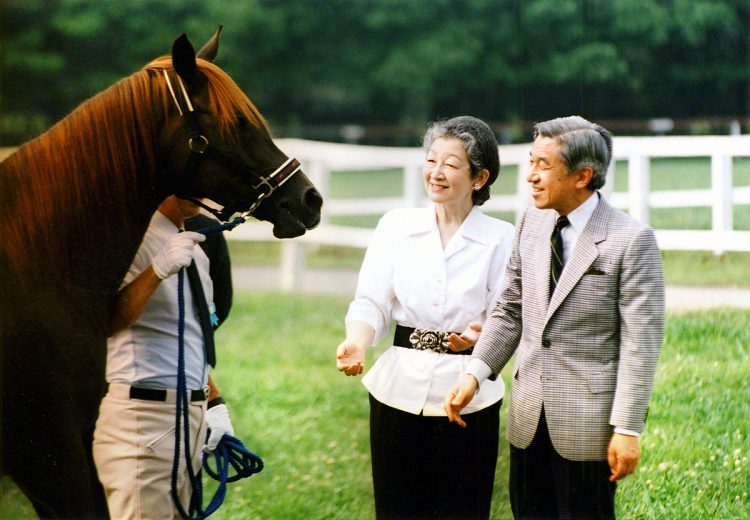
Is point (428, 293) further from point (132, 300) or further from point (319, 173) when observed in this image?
point (319, 173)

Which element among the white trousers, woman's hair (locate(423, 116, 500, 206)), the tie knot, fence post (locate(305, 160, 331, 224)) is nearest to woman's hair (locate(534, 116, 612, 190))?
the tie knot

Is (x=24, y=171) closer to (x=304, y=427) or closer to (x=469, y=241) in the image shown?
(x=469, y=241)

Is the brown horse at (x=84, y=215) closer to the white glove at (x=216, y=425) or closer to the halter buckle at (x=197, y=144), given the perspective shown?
the halter buckle at (x=197, y=144)

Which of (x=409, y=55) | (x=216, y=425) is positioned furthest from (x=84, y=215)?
(x=409, y=55)

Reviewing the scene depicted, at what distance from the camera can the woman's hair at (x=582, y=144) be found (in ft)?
Answer: 7.91

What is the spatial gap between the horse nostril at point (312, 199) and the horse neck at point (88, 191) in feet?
1.42

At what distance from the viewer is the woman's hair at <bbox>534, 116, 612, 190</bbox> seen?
94.9 inches

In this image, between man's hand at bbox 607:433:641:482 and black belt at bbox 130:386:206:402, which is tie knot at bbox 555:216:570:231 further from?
black belt at bbox 130:386:206:402

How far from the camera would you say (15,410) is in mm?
2666

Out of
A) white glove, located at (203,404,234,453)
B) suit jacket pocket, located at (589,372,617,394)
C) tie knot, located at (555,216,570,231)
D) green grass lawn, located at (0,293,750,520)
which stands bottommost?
green grass lawn, located at (0,293,750,520)

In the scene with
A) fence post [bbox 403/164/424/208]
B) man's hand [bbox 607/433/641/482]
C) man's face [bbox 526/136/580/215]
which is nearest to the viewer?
man's hand [bbox 607/433/641/482]

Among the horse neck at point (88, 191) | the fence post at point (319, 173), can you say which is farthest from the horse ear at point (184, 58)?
the fence post at point (319, 173)

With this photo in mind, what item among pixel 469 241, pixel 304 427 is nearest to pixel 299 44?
pixel 304 427

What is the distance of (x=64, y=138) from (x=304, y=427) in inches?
100
